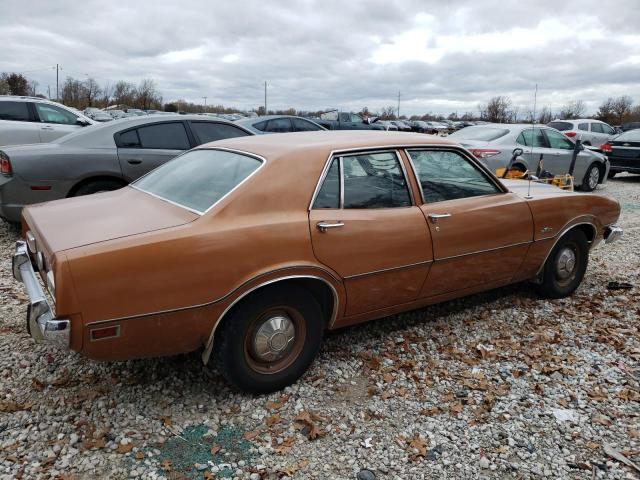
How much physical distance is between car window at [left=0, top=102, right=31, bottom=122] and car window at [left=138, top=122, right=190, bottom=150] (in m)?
5.42

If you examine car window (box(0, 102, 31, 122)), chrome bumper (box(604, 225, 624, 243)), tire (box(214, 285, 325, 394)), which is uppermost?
car window (box(0, 102, 31, 122))

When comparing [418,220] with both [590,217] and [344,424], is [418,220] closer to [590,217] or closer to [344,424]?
[344,424]

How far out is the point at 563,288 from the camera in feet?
15.5

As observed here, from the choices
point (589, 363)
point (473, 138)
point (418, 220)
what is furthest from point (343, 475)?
point (473, 138)

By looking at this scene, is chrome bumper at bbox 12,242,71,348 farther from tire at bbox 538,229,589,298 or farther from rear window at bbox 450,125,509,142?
rear window at bbox 450,125,509,142

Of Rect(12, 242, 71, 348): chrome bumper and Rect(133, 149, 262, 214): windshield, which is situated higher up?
Rect(133, 149, 262, 214): windshield

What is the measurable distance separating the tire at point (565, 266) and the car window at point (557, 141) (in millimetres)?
6573

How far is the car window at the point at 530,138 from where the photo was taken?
9664 millimetres

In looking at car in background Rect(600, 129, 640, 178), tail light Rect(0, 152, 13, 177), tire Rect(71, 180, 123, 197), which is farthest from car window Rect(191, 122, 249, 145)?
car in background Rect(600, 129, 640, 178)

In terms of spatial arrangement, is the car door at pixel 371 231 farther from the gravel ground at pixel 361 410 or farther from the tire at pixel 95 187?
the tire at pixel 95 187

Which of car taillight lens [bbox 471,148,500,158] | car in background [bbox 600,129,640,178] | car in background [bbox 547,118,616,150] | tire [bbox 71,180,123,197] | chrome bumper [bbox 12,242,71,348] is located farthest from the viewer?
car in background [bbox 547,118,616,150]

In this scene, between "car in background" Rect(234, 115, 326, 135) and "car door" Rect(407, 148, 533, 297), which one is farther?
"car in background" Rect(234, 115, 326, 135)

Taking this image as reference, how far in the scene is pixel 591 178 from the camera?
11.6m

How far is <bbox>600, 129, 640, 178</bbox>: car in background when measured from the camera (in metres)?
13.1
